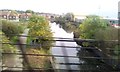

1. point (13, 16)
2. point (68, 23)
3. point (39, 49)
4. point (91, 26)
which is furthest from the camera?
point (91, 26)

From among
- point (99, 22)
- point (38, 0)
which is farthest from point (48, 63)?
point (38, 0)

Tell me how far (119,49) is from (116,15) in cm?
169

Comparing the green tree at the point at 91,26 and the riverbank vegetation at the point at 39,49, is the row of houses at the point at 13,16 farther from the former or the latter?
the green tree at the point at 91,26

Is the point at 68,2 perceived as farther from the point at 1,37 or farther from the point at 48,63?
the point at 1,37

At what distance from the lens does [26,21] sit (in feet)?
9.05

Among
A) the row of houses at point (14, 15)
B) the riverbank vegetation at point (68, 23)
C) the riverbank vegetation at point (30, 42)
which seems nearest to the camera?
the riverbank vegetation at point (30, 42)

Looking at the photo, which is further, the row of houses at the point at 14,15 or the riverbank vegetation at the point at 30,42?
the row of houses at the point at 14,15

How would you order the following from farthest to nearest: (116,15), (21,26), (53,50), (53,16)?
(116,15) < (53,16) < (21,26) < (53,50)

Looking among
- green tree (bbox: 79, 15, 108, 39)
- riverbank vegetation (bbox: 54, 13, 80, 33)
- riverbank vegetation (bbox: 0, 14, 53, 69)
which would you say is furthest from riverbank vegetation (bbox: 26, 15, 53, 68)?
green tree (bbox: 79, 15, 108, 39)

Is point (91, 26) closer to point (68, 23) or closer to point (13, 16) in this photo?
point (68, 23)

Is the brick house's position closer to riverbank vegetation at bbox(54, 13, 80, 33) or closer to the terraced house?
the terraced house

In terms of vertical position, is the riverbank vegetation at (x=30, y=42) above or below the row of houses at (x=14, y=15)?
below

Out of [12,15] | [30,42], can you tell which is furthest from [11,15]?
[30,42]

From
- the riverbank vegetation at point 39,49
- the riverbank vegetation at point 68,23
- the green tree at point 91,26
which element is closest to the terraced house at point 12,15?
the riverbank vegetation at point 39,49
